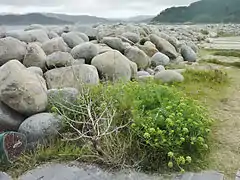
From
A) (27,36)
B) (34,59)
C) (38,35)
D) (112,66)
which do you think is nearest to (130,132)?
(112,66)

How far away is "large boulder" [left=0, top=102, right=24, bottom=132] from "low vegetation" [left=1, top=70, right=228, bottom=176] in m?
0.38

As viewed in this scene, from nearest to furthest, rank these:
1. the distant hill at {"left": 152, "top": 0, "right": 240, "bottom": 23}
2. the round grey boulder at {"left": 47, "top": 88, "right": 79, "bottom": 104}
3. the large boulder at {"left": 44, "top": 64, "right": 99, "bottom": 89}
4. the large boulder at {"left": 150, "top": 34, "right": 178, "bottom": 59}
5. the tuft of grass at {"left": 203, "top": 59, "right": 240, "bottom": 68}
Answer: the round grey boulder at {"left": 47, "top": 88, "right": 79, "bottom": 104}
the large boulder at {"left": 44, "top": 64, "right": 99, "bottom": 89}
the tuft of grass at {"left": 203, "top": 59, "right": 240, "bottom": 68}
the large boulder at {"left": 150, "top": 34, "right": 178, "bottom": 59}
the distant hill at {"left": 152, "top": 0, "right": 240, "bottom": 23}

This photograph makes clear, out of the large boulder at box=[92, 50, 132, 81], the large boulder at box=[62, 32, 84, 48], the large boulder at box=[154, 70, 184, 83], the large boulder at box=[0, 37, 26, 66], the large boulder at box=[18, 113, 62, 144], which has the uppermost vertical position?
the large boulder at box=[0, 37, 26, 66]

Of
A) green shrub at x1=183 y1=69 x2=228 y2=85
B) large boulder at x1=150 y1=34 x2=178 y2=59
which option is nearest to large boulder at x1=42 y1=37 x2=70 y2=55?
green shrub at x1=183 y1=69 x2=228 y2=85

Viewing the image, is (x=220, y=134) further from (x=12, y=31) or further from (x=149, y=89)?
(x=12, y=31)

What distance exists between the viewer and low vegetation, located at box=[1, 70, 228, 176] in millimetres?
3332

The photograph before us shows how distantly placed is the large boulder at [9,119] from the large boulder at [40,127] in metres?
0.14

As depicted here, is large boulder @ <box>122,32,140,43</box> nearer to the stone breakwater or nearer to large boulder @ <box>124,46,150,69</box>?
the stone breakwater

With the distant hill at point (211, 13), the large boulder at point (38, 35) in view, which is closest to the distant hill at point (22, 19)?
the large boulder at point (38, 35)

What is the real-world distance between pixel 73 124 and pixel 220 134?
156cm

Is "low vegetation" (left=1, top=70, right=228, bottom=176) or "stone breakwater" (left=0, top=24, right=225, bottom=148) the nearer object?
"low vegetation" (left=1, top=70, right=228, bottom=176)

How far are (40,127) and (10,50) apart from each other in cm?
207

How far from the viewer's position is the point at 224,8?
128 feet

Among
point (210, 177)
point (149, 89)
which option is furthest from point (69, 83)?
point (210, 177)
